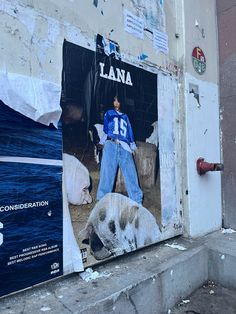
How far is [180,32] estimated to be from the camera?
3.19 m

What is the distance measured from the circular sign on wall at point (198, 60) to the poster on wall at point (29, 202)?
2002 millimetres

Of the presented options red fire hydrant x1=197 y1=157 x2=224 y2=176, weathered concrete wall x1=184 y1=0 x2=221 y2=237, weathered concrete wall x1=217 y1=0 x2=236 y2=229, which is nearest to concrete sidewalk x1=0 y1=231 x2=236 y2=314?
weathered concrete wall x1=184 y1=0 x2=221 y2=237

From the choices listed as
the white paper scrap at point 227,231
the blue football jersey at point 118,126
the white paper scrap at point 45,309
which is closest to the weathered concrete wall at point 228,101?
the white paper scrap at point 227,231

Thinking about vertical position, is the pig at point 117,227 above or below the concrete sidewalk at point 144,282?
above

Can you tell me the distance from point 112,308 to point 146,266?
56 cm

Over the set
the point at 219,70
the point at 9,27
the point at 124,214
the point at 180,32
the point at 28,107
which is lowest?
the point at 124,214

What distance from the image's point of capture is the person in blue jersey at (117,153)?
7.82ft

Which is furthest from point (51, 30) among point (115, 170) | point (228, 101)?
Result: point (228, 101)

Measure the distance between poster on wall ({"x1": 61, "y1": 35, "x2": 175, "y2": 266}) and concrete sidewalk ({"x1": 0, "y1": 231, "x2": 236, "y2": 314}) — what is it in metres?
0.15

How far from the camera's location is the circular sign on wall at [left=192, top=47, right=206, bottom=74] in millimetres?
3301

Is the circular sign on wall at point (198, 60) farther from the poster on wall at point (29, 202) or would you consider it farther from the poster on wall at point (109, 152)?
the poster on wall at point (29, 202)

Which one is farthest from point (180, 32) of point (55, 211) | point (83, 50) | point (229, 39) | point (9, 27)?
point (55, 211)

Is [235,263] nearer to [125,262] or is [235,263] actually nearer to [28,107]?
[125,262]

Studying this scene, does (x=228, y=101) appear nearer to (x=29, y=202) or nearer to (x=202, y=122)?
(x=202, y=122)
